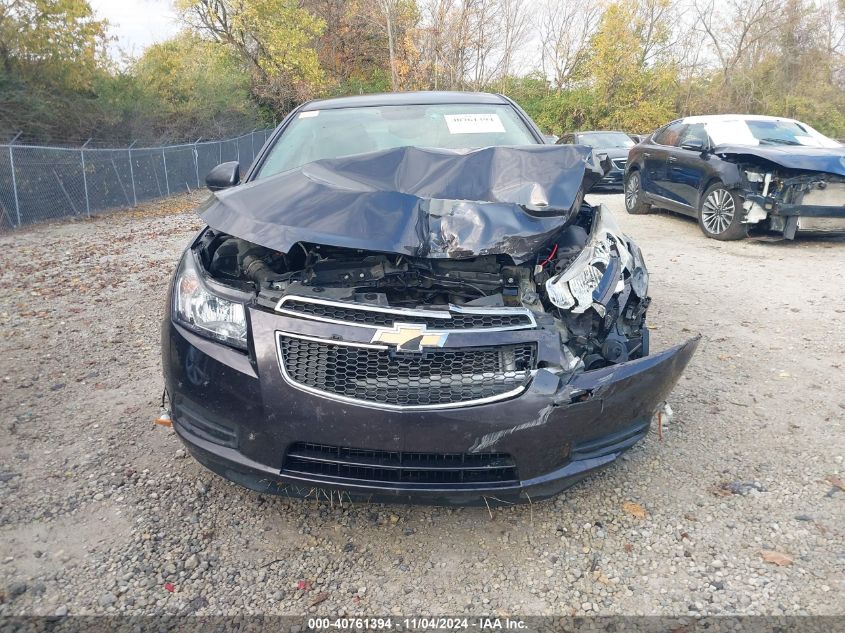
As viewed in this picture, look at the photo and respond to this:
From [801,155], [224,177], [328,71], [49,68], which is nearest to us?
[224,177]

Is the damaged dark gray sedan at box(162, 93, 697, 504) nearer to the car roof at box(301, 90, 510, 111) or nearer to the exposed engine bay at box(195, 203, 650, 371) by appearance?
the exposed engine bay at box(195, 203, 650, 371)

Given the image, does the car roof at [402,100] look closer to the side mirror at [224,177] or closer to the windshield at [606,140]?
the side mirror at [224,177]

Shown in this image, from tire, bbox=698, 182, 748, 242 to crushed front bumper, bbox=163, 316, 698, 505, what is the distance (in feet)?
20.7

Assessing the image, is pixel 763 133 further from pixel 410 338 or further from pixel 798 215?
pixel 410 338

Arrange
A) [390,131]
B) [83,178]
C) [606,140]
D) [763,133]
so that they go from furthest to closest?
1. [606,140]
2. [83,178]
3. [763,133]
4. [390,131]

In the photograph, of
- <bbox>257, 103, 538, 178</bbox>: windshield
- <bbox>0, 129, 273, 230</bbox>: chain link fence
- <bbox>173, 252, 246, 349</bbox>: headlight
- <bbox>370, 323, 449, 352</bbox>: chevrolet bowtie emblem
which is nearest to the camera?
<bbox>370, 323, 449, 352</bbox>: chevrolet bowtie emblem

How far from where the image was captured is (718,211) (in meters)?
7.98

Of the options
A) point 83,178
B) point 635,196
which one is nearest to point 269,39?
point 83,178

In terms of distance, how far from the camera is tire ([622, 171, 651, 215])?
1038 cm

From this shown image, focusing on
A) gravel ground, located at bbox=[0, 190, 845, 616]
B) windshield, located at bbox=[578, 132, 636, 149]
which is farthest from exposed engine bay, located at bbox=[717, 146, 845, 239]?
windshield, located at bbox=[578, 132, 636, 149]

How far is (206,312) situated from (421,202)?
101 cm

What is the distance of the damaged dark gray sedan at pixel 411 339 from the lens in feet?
6.86

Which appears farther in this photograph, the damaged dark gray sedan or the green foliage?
Result: the green foliage

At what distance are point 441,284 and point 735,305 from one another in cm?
393
